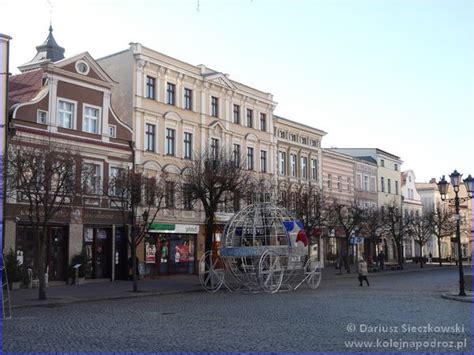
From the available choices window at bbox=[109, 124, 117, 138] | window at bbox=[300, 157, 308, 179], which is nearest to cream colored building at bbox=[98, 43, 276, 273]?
window at bbox=[109, 124, 117, 138]

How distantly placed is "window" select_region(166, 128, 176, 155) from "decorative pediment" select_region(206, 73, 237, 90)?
5.48 meters

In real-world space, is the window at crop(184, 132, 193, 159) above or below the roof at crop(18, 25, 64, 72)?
below

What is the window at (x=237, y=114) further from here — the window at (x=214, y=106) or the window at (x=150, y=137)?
the window at (x=150, y=137)

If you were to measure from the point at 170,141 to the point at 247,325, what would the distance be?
87.4ft

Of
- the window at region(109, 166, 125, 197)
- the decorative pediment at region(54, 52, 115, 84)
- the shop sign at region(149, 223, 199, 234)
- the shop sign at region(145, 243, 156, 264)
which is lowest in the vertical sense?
the shop sign at region(145, 243, 156, 264)

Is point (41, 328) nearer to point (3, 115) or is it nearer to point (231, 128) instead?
point (3, 115)

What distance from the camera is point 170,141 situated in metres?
40.3

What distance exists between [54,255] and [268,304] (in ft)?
49.9

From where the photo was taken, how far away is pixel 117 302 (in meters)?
22.4

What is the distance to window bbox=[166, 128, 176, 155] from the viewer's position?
3997cm

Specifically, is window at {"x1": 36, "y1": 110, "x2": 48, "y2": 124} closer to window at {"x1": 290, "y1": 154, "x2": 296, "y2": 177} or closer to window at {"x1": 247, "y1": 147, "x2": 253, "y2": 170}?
window at {"x1": 247, "y1": 147, "x2": 253, "y2": 170}

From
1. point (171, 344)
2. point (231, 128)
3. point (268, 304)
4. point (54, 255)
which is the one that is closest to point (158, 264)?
point (54, 255)

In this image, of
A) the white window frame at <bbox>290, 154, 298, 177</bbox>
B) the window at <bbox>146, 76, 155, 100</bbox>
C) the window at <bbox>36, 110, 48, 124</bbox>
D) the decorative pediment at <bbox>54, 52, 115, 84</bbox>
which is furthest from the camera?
the white window frame at <bbox>290, 154, 298, 177</bbox>

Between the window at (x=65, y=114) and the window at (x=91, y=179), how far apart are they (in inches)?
112
